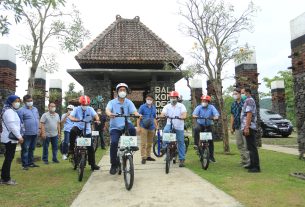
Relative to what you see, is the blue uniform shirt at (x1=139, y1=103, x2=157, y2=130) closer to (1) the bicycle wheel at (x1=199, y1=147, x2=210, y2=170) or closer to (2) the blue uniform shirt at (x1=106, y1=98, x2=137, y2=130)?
(1) the bicycle wheel at (x1=199, y1=147, x2=210, y2=170)

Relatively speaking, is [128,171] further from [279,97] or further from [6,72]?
[279,97]

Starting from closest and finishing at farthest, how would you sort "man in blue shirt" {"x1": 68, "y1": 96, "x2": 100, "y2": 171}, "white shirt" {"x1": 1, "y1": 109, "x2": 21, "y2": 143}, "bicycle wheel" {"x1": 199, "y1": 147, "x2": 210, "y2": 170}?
"white shirt" {"x1": 1, "y1": 109, "x2": 21, "y2": 143} < "man in blue shirt" {"x1": 68, "y1": 96, "x2": 100, "y2": 171} < "bicycle wheel" {"x1": 199, "y1": 147, "x2": 210, "y2": 170}

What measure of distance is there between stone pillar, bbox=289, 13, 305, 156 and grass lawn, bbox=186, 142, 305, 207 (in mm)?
1273

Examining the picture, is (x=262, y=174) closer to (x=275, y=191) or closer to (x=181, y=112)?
(x=275, y=191)

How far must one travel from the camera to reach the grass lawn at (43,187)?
5.89 meters

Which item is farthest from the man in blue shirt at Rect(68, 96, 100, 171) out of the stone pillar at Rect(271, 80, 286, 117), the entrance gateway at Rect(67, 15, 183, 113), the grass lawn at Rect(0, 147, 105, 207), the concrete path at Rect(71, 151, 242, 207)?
the stone pillar at Rect(271, 80, 286, 117)

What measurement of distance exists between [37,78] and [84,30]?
960 cm

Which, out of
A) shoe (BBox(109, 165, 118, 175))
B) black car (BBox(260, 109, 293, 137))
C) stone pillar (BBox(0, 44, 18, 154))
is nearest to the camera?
shoe (BBox(109, 165, 118, 175))

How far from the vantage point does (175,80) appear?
1814cm

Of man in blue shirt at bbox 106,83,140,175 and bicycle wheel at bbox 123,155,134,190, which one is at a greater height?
man in blue shirt at bbox 106,83,140,175

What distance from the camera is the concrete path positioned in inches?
210

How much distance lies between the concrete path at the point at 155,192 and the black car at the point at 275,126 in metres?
14.5

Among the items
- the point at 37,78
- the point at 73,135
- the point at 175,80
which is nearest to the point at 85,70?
the point at 175,80

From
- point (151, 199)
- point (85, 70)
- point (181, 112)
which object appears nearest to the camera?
point (151, 199)
